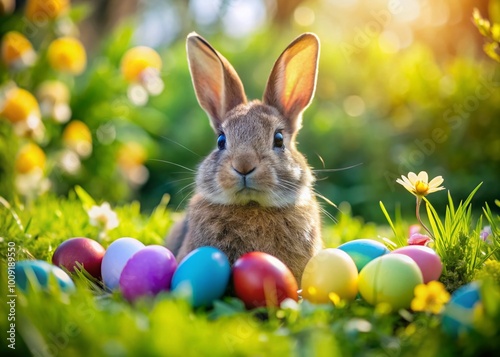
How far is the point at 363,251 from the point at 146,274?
1017 mm

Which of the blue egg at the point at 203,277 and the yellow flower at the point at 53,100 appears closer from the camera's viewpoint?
Answer: the blue egg at the point at 203,277

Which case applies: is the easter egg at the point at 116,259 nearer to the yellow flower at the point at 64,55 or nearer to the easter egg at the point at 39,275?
the easter egg at the point at 39,275

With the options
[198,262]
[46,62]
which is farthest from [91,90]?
[198,262]

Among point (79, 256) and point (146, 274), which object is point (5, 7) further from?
point (146, 274)

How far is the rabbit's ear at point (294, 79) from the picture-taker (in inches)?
122

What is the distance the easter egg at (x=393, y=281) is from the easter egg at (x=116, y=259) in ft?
3.72

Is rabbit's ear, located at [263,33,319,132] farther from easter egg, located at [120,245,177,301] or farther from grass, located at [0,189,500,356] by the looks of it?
grass, located at [0,189,500,356]

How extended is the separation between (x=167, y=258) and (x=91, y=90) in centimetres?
342

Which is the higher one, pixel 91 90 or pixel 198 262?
pixel 91 90

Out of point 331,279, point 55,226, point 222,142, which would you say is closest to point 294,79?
point 222,142

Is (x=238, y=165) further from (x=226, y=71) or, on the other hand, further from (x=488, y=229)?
(x=488, y=229)

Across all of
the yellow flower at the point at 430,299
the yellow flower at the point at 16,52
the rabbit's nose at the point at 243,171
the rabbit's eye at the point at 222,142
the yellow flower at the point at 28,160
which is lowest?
the yellow flower at the point at 430,299

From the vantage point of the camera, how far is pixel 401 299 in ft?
7.35

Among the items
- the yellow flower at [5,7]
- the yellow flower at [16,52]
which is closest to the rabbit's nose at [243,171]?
the yellow flower at [16,52]
